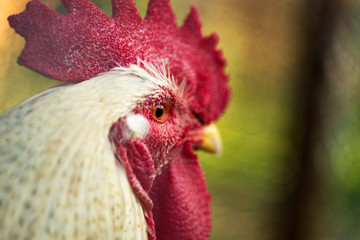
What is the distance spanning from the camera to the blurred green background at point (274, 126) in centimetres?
247

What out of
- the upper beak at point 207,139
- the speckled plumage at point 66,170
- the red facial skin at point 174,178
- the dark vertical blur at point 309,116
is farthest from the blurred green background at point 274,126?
the speckled plumage at point 66,170

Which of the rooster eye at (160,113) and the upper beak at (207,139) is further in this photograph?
the upper beak at (207,139)

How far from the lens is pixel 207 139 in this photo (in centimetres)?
127

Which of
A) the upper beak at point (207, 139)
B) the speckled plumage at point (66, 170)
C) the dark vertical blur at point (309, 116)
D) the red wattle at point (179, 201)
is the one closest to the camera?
the speckled plumage at point (66, 170)

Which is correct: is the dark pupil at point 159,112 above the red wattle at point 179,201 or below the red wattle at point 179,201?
above

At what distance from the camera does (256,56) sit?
2766 mm

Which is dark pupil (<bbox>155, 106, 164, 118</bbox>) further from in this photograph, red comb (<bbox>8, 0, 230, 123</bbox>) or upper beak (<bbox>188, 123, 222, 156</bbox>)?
upper beak (<bbox>188, 123, 222, 156</bbox>)

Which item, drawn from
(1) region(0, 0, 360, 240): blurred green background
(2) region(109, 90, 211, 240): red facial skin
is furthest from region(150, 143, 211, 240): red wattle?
(1) region(0, 0, 360, 240): blurred green background

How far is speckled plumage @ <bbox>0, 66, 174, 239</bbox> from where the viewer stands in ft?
2.37

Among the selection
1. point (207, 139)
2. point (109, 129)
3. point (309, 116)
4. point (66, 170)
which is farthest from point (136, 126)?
point (309, 116)

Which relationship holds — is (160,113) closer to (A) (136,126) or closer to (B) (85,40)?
(A) (136,126)

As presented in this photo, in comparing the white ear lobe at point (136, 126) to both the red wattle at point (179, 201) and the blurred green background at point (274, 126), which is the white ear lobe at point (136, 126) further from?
the blurred green background at point (274, 126)

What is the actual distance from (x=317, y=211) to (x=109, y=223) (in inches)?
82.7

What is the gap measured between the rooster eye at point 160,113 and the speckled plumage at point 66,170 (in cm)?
12
